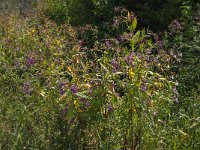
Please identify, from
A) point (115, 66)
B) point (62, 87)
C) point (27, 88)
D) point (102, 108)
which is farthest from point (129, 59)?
point (27, 88)

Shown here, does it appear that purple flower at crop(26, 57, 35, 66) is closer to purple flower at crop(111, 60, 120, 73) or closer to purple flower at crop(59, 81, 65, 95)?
purple flower at crop(59, 81, 65, 95)

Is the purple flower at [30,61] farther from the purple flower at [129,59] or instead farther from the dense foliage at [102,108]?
the purple flower at [129,59]

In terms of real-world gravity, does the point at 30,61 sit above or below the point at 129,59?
below

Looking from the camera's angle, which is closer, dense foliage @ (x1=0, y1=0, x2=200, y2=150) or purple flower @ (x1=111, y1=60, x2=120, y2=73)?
dense foliage @ (x1=0, y1=0, x2=200, y2=150)

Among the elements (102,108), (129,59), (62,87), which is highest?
(129,59)

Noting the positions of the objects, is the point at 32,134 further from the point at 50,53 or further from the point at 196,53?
the point at 196,53

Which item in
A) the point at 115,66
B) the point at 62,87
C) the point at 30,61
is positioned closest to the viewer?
the point at 62,87

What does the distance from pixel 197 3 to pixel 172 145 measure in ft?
10.3

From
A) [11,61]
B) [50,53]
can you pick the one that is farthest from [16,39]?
[50,53]

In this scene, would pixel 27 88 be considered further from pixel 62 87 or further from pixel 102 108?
pixel 102 108

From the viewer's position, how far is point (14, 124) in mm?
3375

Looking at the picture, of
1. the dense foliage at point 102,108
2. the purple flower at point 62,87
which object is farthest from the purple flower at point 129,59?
the purple flower at point 62,87

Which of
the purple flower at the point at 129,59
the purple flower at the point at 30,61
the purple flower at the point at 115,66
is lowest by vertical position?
the purple flower at the point at 30,61

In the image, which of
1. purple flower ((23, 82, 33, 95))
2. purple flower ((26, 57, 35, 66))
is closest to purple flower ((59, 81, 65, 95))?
purple flower ((23, 82, 33, 95))
